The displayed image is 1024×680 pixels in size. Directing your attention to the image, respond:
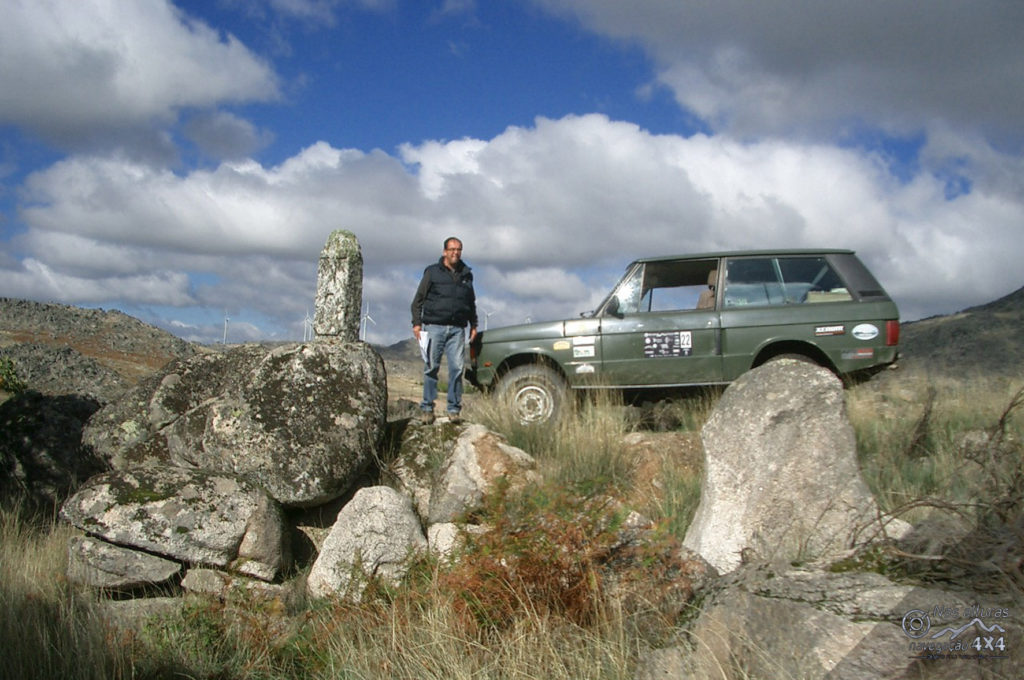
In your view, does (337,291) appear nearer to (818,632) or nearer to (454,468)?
(454,468)

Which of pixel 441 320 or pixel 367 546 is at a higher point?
pixel 441 320

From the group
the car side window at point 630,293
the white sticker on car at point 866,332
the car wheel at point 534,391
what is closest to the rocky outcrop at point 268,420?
the car wheel at point 534,391

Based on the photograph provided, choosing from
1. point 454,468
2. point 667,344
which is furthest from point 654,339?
point 454,468

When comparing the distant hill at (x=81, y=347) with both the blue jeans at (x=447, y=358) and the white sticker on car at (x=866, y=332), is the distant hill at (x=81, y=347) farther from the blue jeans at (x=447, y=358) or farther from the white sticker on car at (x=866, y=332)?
the white sticker on car at (x=866, y=332)

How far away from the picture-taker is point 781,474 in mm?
4570

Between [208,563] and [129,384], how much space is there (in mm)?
4260

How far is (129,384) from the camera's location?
371 inches

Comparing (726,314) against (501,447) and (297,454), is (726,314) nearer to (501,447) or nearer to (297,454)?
(501,447)

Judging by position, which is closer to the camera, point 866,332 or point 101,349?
point 866,332

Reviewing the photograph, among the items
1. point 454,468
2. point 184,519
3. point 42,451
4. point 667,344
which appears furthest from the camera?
point 667,344

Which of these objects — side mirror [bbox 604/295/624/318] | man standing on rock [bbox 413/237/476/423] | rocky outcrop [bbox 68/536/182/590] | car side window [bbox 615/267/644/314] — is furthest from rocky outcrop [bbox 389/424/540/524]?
car side window [bbox 615/267/644/314]

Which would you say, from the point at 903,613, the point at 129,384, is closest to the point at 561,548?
the point at 903,613

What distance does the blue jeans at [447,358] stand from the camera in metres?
8.17

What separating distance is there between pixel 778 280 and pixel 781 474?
184 inches
